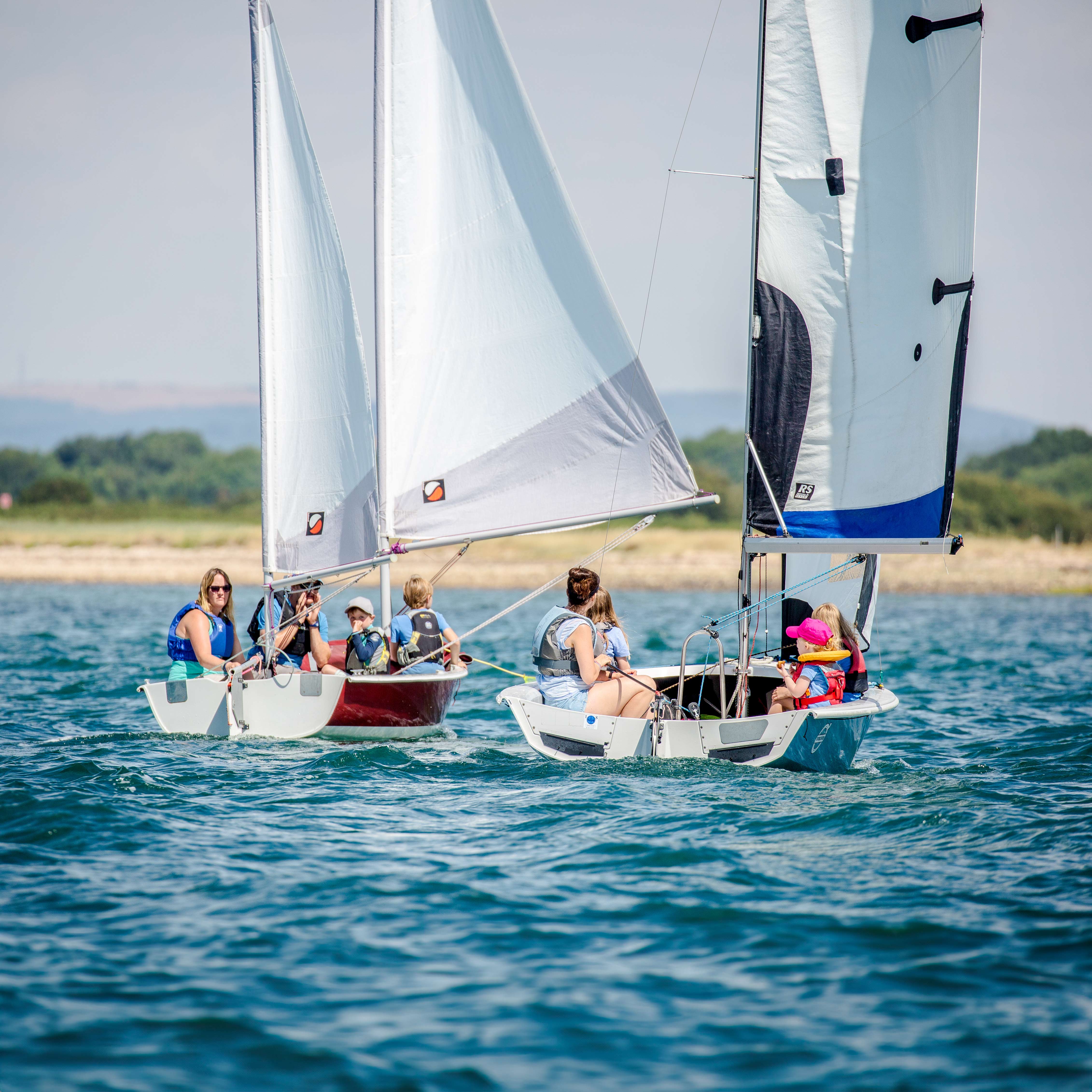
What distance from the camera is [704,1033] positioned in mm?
5125

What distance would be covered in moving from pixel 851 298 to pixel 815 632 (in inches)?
128

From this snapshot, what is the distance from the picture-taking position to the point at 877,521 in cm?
1109

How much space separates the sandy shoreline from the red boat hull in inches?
1132

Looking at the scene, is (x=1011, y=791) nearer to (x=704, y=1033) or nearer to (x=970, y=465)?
(x=704, y=1033)

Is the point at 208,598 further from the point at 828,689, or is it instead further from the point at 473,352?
the point at 828,689

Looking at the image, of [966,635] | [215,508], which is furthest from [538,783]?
[215,508]

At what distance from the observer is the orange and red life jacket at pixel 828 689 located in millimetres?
9922

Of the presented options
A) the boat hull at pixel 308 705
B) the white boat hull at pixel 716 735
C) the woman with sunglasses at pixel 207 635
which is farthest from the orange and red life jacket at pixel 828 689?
the woman with sunglasses at pixel 207 635

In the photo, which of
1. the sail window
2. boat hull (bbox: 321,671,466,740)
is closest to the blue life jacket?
boat hull (bbox: 321,671,466,740)

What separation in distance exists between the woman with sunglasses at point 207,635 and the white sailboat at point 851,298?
3.45 meters

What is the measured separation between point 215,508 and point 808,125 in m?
64.9

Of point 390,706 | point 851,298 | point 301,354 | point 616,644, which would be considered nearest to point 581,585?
point 616,644

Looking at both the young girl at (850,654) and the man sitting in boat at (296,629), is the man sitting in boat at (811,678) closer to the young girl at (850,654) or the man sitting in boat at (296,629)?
the young girl at (850,654)

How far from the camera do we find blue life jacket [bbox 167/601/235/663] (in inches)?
473
